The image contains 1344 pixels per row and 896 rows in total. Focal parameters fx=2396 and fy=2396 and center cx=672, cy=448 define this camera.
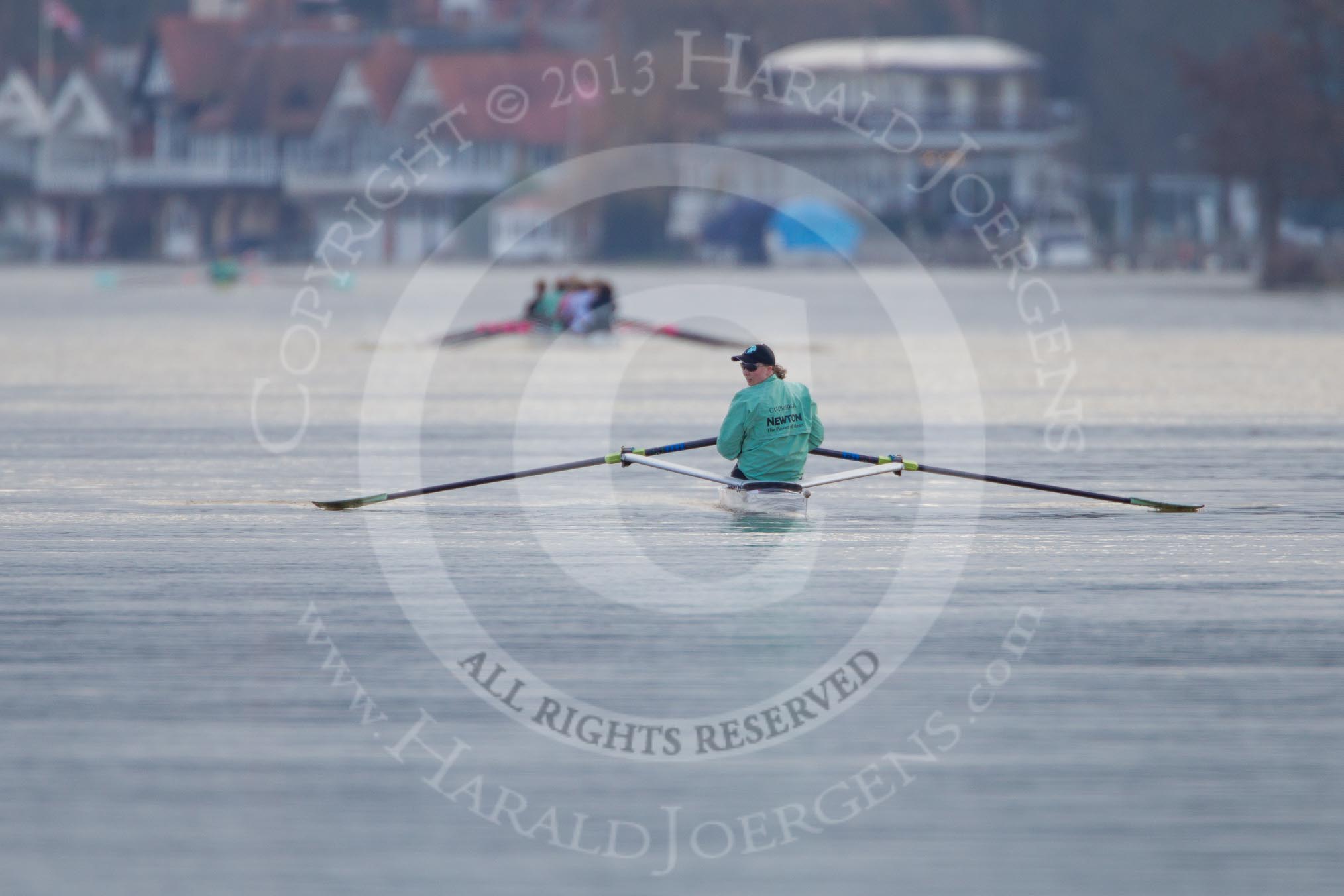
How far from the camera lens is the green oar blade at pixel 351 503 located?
17.3 meters

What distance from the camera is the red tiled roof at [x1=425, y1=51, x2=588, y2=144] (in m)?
124

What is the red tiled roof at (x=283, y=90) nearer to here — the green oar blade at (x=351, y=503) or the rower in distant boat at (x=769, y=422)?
the green oar blade at (x=351, y=503)

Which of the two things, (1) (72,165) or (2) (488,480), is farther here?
(1) (72,165)

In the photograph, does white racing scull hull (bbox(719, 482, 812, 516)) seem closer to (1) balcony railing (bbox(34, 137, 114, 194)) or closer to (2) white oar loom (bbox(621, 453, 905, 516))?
(2) white oar loom (bbox(621, 453, 905, 516))

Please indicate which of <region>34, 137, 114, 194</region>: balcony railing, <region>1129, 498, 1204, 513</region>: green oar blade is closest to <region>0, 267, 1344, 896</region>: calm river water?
<region>1129, 498, 1204, 513</region>: green oar blade

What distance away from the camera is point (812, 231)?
108438mm

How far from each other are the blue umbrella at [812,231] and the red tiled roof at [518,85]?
1766 centimetres

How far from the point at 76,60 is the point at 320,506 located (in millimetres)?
144037

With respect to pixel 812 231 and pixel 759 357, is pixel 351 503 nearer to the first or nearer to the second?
pixel 759 357

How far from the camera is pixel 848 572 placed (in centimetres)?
1423

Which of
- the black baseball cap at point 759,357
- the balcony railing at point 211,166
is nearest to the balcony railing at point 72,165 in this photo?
the balcony railing at point 211,166

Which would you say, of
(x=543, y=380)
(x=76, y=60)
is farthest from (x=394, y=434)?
(x=76, y=60)

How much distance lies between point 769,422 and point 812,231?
9257cm

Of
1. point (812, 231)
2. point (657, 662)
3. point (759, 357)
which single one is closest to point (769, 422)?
point (759, 357)
